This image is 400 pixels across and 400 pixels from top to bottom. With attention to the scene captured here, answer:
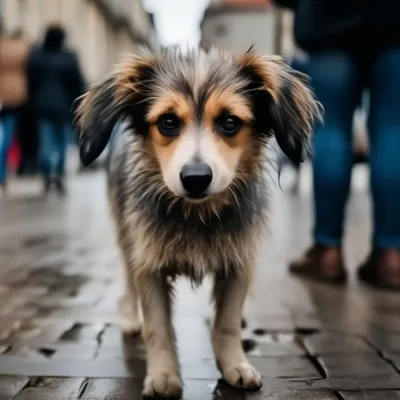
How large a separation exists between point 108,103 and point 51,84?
8.94 m

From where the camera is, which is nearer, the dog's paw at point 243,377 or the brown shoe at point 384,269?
the dog's paw at point 243,377

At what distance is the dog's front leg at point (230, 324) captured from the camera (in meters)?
2.59

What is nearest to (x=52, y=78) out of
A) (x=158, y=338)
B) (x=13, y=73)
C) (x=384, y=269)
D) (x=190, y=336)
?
(x=13, y=73)

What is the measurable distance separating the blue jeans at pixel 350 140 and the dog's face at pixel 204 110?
179cm

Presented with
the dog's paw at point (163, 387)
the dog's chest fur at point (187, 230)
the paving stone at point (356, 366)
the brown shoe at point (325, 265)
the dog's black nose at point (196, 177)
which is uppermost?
the dog's black nose at point (196, 177)

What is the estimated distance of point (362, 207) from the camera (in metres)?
11.1

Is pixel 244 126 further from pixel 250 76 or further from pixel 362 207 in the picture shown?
pixel 362 207

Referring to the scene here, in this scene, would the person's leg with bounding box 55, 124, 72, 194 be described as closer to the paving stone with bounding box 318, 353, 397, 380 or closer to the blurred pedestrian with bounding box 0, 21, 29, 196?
the blurred pedestrian with bounding box 0, 21, 29, 196

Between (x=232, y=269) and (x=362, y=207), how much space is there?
8.72 m

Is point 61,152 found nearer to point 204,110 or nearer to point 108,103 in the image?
point 108,103

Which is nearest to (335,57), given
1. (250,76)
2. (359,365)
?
(250,76)

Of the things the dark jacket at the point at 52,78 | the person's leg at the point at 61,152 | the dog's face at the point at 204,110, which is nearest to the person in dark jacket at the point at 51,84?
the dark jacket at the point at 52,78

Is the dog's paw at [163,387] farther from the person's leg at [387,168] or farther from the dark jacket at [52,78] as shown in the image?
the dark jacket at [52,78]

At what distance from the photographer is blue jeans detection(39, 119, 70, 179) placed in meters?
11.4
